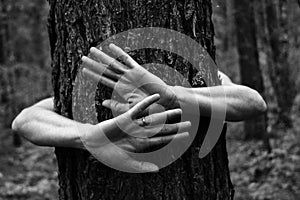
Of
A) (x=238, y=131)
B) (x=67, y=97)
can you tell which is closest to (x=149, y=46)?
(x=67, y=97)

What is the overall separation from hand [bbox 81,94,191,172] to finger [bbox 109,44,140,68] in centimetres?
22

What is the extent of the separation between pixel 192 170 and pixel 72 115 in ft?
2.08

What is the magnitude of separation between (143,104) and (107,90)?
0.35 metres

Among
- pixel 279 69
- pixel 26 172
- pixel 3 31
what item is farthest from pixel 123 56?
pixel 3 31

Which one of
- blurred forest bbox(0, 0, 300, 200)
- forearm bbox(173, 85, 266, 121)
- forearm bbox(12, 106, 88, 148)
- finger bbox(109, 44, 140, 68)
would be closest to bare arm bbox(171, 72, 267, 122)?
forearm bbox(173, 85, 266, 121)

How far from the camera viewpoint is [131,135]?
196 cm

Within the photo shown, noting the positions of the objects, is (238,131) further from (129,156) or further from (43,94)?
(129,156)

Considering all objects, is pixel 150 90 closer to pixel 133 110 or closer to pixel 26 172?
pixel 133 110

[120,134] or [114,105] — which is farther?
[114,105]

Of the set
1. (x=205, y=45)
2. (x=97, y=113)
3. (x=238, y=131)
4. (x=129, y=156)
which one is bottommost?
(x=238, y=131)

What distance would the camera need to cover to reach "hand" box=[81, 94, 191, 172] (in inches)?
74.9

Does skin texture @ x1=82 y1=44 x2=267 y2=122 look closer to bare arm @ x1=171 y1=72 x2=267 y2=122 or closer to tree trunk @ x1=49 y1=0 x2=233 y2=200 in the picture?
bare arm @ x1=171 y1=72 x2=267 y2=122

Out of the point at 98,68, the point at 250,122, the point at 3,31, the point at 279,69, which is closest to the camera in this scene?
the point at 98,68

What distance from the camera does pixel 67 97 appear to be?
7.46 ft
